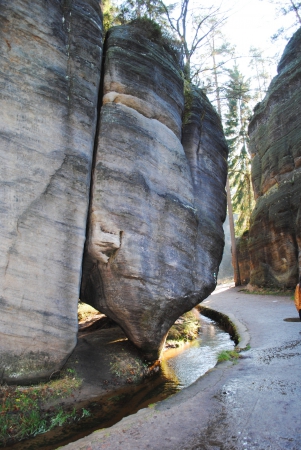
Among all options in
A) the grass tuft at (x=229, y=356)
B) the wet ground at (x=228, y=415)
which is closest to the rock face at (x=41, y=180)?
the wet ground at (x=228, y=415)

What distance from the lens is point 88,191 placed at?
21.5ft

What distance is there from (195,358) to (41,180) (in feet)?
19.2

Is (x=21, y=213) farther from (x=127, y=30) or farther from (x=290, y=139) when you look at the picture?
(x=290, y=139)

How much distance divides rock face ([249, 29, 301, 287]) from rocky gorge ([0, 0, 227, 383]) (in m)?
9.68

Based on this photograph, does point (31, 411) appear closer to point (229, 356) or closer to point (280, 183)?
point (229, 356)

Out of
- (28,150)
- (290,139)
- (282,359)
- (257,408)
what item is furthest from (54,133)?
(290,139)

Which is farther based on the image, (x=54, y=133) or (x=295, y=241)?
(x=295, y=241)

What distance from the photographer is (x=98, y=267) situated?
6.88 metres

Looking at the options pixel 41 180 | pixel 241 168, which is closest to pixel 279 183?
pixel 241 168

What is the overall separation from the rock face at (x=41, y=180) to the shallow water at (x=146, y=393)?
1.03 metres

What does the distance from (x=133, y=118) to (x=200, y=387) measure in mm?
5788

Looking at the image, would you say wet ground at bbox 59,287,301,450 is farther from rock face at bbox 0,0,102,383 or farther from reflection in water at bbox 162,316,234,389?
rock face at bbox 0,0,102,383

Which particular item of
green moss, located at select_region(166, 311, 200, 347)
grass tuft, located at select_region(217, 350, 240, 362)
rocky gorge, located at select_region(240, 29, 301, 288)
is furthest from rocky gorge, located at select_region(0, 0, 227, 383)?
rocky gorge, located at select_region(240, 29, 301, 288)

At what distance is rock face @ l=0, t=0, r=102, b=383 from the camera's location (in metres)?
5.30
